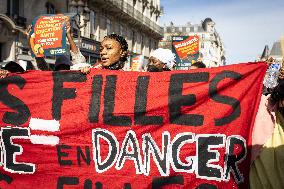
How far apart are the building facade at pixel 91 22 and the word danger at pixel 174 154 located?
7780 millimetres

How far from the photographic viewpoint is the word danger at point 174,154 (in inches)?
127

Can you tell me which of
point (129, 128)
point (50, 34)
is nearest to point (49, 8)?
point (50, 34)

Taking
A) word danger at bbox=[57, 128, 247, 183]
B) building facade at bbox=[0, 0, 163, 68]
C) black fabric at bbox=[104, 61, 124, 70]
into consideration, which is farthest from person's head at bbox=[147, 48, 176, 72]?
building facade at bbox=[0, 0, 163, 68]

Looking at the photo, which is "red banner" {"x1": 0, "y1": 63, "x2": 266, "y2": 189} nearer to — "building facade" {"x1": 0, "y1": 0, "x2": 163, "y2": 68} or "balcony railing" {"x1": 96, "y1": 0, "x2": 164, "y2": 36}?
"building facade" {"x1": 0, "y1": 0, "x2": 163, "y2": 68}

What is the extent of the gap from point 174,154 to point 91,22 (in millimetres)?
20785

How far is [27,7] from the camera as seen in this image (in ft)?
56.7

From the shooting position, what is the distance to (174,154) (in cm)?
340

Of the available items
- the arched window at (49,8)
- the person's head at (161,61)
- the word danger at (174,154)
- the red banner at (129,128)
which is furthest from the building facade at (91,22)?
the word danger at (174,154)

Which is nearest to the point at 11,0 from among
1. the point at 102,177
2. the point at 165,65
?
the point at 165,65

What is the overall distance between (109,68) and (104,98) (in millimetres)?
383

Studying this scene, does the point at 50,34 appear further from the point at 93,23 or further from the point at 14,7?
the point at 93,23

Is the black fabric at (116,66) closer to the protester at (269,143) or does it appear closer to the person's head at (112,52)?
the person's head at (112,52)

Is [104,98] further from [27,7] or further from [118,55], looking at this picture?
[27,7]

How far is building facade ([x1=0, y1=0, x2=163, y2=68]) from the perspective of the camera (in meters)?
15.8
